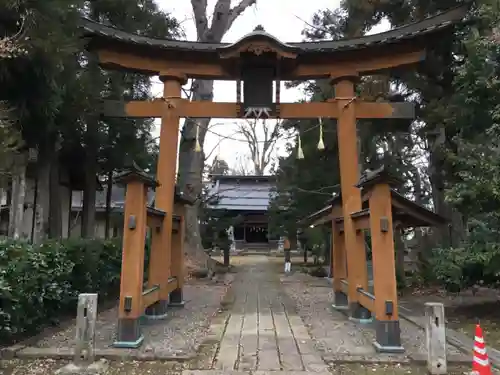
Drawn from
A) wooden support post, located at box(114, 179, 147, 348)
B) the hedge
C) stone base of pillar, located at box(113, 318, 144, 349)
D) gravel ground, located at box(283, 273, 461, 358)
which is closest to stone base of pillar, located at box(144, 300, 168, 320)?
the hedge

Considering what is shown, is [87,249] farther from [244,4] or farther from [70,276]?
[244,4]

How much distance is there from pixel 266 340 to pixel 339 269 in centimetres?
386

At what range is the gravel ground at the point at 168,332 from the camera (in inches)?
240

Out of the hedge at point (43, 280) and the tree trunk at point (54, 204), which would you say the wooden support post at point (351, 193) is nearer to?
the hedge at point (43, 280)

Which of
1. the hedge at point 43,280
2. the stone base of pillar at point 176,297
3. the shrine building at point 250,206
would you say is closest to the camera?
the hedge at point 43,280

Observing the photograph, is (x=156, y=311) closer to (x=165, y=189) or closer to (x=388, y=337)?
(x=165, y=189)

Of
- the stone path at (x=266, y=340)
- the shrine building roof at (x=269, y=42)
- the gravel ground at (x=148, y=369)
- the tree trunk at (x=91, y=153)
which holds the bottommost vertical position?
the gravel ground at (x=148, y=369)

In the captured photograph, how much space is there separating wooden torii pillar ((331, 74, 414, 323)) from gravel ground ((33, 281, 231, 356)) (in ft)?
9.12

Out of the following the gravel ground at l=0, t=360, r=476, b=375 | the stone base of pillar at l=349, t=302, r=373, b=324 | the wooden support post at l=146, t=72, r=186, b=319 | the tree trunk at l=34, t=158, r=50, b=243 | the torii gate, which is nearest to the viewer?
the gravel ground at l=0, t=360, r=476, b=375

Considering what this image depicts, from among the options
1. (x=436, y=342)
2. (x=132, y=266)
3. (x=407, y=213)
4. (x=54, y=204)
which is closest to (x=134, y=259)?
(x=132, y=266)

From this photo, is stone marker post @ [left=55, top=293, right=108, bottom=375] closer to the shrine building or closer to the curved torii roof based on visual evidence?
the curved torii roof

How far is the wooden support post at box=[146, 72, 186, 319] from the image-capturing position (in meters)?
8.38

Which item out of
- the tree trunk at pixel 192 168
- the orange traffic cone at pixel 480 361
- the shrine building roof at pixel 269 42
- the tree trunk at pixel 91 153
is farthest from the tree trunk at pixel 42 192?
the orange traffic cone at pixel 480 361

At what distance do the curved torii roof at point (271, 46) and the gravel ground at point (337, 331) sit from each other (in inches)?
201
